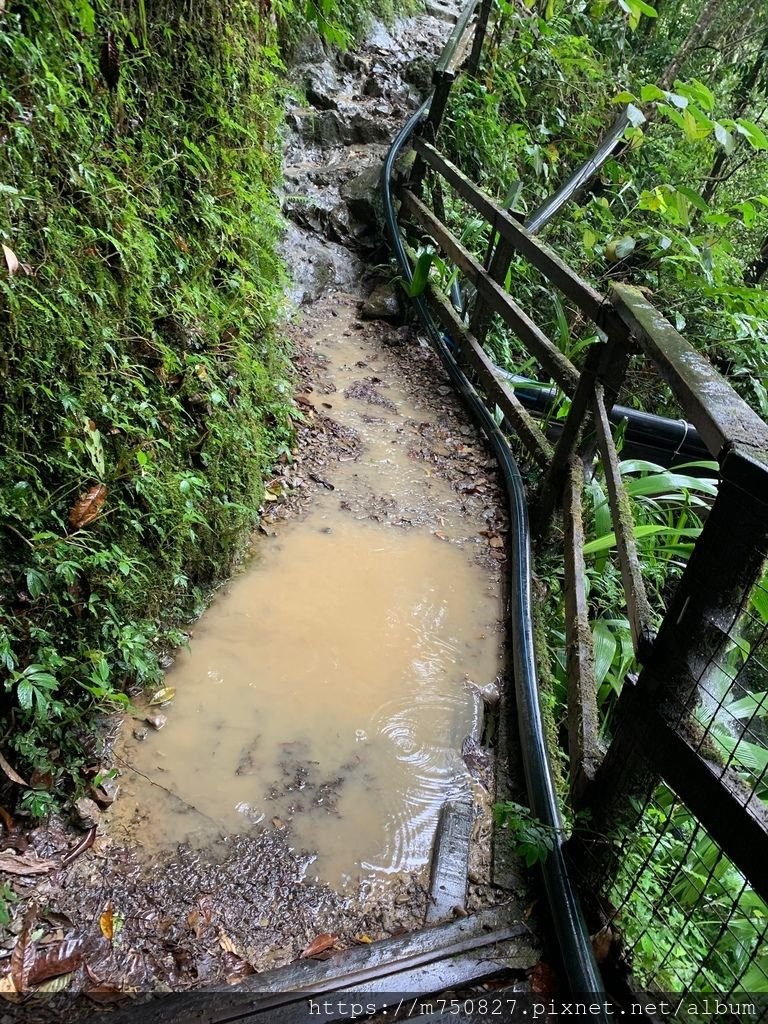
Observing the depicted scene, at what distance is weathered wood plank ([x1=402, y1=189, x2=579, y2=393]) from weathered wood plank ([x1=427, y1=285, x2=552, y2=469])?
14.2 inches

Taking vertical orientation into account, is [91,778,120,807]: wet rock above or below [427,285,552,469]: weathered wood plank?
below

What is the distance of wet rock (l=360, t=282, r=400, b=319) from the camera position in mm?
5922

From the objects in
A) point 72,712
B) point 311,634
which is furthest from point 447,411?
point 72,712

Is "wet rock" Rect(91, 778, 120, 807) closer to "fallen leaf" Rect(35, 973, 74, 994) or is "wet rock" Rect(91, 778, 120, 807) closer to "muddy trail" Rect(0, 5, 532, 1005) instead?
"muddy trail" Rect(0, 5, 532, 1005)

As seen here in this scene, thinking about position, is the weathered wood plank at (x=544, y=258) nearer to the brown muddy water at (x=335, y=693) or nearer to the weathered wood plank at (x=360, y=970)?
the brown muddy water at (x=335, y=693)

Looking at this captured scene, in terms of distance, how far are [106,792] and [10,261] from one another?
5.73 ft

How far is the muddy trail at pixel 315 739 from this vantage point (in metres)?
1.97

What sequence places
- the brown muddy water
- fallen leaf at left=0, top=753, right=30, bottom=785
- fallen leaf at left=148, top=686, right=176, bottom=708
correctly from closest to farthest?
fallen leaf at left=0, top=753, right=30, bottom=785, the brown muddy water, fallen leaf at left=148, top=686, right=176, bottom=708

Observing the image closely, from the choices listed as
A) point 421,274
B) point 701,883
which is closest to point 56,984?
point 701,883

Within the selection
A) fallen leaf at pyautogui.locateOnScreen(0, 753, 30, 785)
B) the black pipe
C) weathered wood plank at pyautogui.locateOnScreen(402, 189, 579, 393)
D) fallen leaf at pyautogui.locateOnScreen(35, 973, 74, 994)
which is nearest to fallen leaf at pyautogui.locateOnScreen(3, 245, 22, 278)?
fallen leaf at pyautogui.locateOnScreen(0, 753, 30, 785)

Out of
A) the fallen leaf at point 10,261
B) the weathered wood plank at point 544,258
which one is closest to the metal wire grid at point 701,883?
the weathered wood plank at point 544,258

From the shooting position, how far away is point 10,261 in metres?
1.93

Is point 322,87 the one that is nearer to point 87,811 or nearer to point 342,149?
point 342,149

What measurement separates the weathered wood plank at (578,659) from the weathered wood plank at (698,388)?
0.94 m
